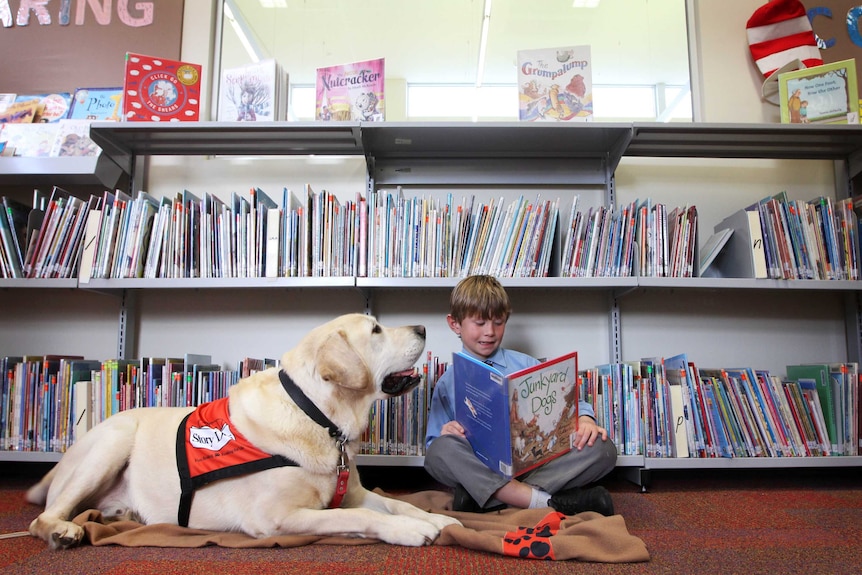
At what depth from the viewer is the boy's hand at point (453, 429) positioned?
167 centimetres

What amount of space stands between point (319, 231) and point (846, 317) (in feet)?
8.08

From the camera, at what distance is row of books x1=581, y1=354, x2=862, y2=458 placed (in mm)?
1989

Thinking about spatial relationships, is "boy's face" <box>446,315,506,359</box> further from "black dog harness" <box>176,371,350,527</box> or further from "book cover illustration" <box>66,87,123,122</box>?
"book cover illustration" <box>66,87,123,122</box>

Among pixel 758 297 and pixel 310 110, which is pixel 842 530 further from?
pixel 310 110

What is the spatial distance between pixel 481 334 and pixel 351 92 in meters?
1.20

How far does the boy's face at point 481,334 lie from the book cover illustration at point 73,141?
1.86 m

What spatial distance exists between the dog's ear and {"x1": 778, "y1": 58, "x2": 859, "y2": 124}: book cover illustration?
206 centimetres

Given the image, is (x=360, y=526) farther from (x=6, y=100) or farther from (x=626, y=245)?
(x=6, y=100)

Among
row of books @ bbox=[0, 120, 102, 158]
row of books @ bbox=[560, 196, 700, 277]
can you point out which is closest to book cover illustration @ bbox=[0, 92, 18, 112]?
row of books @ bbox=[0, 120, 102, 158]

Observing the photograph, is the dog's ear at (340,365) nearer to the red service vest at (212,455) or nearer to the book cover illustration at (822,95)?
the red service vest at (212,455)

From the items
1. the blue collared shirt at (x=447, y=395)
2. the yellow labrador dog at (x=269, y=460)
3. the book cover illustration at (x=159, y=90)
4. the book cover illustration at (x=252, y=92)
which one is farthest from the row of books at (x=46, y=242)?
the blue collared shirt at (x=447, y=395)

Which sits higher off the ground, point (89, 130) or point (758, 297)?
point (89, 130)

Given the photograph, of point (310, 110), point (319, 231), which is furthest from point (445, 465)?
point (310, 110)

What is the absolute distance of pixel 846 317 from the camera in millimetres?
2475
